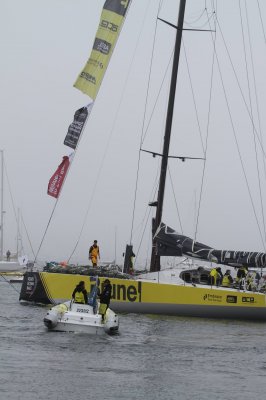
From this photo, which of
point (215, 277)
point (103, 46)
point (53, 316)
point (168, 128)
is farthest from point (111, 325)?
point (103, 46)

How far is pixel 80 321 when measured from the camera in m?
25.2

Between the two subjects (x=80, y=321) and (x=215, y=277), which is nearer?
(x=80, y=321)

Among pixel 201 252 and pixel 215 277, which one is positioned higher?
pixel 201 252

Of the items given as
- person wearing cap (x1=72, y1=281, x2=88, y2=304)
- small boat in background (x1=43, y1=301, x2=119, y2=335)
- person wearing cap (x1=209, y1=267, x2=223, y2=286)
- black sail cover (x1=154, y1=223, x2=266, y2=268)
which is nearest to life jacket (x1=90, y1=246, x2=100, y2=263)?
black sail cover (x1=154, y1=223, x2=266, y2=268)

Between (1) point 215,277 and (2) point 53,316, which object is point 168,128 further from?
(2) point 53,316

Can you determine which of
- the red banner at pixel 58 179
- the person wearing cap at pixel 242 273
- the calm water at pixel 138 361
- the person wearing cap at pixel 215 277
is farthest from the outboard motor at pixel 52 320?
the person wearing cap at pixel 242 273

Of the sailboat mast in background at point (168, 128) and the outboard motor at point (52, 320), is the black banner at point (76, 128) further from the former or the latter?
the outboard motor at point (52, 320)

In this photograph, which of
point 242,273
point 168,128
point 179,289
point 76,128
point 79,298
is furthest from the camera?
point 168,128

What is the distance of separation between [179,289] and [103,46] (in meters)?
11.3

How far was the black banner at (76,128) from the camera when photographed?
33.0 m

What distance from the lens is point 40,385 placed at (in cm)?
1761

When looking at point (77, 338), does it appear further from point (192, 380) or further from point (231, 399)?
point (231, 399)

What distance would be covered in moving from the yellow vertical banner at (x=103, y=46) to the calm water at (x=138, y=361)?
34.3 feet

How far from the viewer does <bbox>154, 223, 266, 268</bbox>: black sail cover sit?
31875mm
